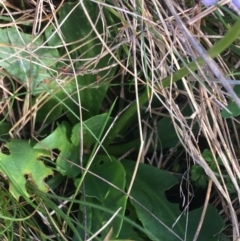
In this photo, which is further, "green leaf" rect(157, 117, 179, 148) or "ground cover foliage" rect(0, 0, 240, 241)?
"green leaf" rect(157, 117, 179, 148)

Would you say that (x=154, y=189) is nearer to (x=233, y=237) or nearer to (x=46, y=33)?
(x=233, y=237)

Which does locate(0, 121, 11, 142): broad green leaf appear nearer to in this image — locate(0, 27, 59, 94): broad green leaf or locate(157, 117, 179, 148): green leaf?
locate(0, 27, 59, 94): broad green leaf

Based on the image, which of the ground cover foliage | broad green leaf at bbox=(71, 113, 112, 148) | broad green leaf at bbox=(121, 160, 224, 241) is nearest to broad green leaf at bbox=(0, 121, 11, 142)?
the ground cover foliage

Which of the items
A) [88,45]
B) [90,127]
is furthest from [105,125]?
[88,45]

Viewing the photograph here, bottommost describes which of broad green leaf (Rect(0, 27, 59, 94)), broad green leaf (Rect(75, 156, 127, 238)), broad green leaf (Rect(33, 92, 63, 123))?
broad green leaf (Rect(75, 156, 127, 238))

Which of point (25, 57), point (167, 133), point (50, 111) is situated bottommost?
point (167, 133)

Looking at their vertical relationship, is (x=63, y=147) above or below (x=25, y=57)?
below

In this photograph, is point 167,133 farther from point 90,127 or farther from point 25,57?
point 25,57
